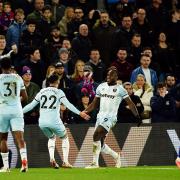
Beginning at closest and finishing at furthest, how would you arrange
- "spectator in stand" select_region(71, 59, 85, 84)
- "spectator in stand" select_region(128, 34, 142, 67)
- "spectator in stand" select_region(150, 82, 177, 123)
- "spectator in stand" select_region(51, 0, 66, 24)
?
"spectator in stand" select_region(150, 82, 177, 123), "spectator in stand" select_region(71, 59, 85, 84), "spectator in stand" select_region(128, 34, 142, 67), "spectator in stand" select_region(51, 0, 66, 24)

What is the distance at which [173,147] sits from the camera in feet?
65.6

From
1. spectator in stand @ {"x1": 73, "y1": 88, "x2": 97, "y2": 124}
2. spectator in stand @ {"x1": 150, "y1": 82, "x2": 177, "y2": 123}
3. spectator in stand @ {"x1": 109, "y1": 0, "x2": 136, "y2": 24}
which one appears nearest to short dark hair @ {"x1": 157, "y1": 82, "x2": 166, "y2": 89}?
spectator in stand @ {"x1": 150, "y1": 82, "x2": 177, "y2": 123}

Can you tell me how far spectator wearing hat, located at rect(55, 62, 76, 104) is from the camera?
66.3ft

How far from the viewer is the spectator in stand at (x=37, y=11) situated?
22266mm

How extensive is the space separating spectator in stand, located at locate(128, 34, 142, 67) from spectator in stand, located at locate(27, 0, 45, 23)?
2681 mm

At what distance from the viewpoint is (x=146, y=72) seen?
2134 cm

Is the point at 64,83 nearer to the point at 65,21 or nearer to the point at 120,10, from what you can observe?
the point at 65,21

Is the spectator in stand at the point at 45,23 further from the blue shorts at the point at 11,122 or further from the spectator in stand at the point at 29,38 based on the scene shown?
the blue shorts at the point at 11,122

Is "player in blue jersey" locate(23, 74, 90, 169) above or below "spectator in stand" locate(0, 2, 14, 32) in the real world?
below

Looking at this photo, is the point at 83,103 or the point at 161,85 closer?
the point at 83,103

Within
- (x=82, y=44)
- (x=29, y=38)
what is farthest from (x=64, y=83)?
(x=82, y=44)

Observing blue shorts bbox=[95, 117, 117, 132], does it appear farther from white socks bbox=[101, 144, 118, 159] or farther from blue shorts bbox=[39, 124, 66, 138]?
blue shorts bbox=[39, 124, 66, 138]

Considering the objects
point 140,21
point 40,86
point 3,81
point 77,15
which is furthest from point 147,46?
point 3,81

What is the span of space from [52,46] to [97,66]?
134 centimetres
